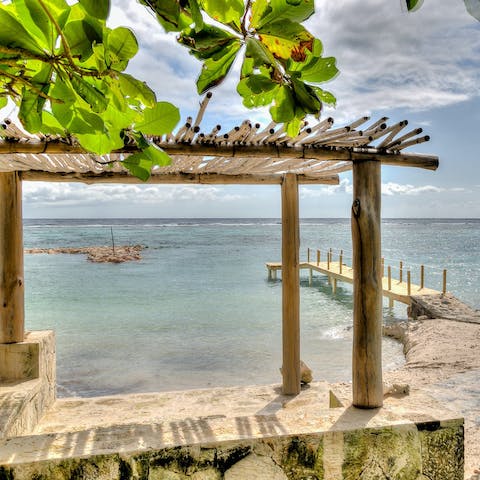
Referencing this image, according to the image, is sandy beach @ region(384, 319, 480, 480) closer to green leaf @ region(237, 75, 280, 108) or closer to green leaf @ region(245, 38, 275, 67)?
green leaf @ region(237, 75, 280, 108)

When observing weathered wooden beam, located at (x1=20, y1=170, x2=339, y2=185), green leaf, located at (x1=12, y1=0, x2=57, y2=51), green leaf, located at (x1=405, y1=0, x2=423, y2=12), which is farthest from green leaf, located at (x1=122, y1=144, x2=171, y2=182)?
weathered wooden beam, located at (x1=20, y1=170, x2=339, y2=185)

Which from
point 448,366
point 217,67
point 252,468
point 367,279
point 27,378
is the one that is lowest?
point 448,366

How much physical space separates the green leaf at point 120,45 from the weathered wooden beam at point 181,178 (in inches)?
101

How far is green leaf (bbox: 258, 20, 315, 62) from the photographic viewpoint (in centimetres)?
53

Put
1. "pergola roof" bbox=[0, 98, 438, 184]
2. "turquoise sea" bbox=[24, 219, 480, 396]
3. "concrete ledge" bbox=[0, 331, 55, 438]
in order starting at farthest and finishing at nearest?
"turquoise sea" bbox=[24, 219, 480, 396] < "concrete ledge" bbox=[0, 331, 55, 438] < "pergola roof" bbox=[0, 98, 438, 184]

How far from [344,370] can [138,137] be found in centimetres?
784

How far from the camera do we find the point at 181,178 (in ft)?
11.3

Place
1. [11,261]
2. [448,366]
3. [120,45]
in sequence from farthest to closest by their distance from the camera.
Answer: [448,366] < [11,261] < [120,45]

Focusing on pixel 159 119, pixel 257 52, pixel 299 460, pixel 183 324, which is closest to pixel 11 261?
pixel 299 460

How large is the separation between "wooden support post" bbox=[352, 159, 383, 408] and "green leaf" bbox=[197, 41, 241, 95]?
194cm

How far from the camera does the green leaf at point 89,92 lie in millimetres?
618

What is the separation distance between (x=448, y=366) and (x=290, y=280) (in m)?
4.68

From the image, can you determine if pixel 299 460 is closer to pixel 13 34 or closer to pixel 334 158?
pixel 334 158

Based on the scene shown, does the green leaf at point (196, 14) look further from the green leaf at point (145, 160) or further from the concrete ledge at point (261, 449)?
the concrete ledge at point (261, 449)
